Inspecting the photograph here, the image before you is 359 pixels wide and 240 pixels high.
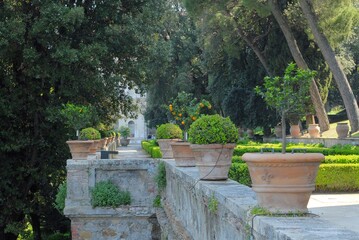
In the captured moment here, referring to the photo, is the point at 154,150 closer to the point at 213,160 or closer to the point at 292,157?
the point at 213,160

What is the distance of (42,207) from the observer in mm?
18750

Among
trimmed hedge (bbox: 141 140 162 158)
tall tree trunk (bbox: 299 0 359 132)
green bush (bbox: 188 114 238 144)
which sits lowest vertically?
trimmed hedge (bbox: 141 140 162 158)

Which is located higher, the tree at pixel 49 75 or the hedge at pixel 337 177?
the tree at pixel 49 75

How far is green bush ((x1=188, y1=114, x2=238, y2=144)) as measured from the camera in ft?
21.6

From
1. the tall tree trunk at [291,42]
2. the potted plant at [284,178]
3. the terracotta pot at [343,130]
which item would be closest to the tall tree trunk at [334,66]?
the terracotta pot at [343,130]

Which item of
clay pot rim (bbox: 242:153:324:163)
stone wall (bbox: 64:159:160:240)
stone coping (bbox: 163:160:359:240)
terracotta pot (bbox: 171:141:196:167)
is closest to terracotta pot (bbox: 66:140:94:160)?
stone wall (bbox: 64:159:160:240)

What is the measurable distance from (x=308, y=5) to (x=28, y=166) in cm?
1223

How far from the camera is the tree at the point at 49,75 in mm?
17031

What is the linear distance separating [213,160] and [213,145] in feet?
0.61

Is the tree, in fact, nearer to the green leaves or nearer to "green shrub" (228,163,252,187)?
"green shrub" (228,163,252,187)

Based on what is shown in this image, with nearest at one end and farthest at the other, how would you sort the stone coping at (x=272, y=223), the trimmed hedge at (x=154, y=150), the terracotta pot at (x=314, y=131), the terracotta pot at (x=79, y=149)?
1. the stone coping at (x=272, y=223)
2. the terracotta pot at (x=79, y=149)
3. the trimmed hedge at (x=154, y=150)
4. the terracotta pot at (x=314, y=131)

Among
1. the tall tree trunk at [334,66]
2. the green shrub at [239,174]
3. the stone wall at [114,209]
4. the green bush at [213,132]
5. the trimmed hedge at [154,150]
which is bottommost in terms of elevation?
the stone wall at [114,209]

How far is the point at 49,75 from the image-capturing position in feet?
56.7

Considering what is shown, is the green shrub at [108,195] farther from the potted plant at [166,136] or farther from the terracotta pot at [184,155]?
the terracotta pot at [184,155]
